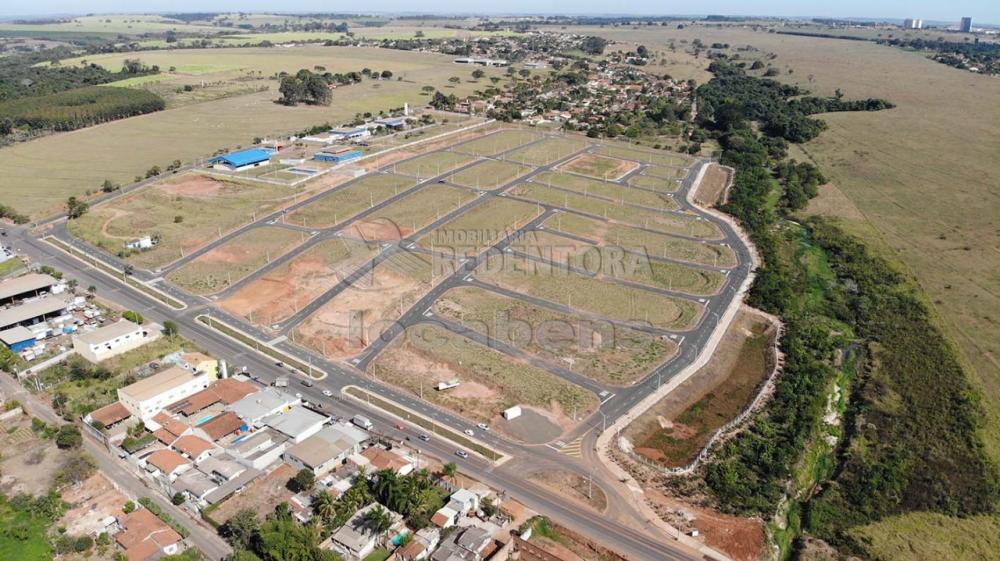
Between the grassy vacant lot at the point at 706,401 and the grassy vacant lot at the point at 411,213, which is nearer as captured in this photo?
the grassy vacant lot at the point at 706,401

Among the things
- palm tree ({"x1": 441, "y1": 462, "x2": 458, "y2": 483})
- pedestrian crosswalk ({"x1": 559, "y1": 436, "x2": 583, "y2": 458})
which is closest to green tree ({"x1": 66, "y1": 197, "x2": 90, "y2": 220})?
palm tree ({"x1": 441, "y1": 462, "x2": 458, "y2": 483})

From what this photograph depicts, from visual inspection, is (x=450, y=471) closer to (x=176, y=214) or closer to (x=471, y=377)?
(x=471, y=377)

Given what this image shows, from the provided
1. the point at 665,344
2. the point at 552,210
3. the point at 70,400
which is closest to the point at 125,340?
the point at 70,400

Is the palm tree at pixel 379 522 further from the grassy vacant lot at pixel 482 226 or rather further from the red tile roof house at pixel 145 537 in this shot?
the grassy vacant lot at pixel 482 226

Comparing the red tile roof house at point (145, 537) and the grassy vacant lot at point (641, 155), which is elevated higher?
the grassy vacant lot at point (641, 155)

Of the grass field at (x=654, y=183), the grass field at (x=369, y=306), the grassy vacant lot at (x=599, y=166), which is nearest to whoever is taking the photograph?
the grass field at (x=369, y=306)

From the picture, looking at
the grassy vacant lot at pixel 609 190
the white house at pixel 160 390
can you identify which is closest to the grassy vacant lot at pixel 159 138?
the white house at pixel 160 390

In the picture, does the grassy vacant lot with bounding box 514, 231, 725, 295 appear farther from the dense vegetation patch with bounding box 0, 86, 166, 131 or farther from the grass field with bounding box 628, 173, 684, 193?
the dense vegetation patch with bounding box 0, 86, 166, 131

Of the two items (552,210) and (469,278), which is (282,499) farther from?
(552,210)
